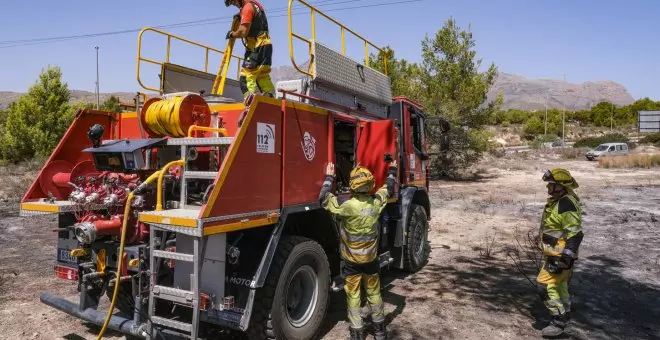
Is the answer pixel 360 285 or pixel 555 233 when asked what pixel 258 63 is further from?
pixel 555 233

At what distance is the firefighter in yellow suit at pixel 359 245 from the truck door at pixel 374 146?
103 cm

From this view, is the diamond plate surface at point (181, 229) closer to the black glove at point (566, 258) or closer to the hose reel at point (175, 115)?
the hose reel at point (175, 115)

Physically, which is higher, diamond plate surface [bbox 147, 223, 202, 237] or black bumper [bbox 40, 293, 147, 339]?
diamond plate surface [bbox 147, 223, 202, 237]

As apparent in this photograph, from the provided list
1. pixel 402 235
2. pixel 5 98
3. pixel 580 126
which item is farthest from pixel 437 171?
pixel 5 98

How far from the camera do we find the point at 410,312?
543cm

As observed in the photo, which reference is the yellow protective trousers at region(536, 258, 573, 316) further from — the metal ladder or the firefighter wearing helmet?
the metal ladder

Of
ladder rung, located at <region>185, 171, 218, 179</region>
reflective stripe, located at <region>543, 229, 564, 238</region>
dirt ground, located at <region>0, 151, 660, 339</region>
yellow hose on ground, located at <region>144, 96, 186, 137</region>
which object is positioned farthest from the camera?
dirt ground, located at <region>0, 151, 660, 339</region>

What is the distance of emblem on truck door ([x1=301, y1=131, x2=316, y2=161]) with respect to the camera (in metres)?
4.53

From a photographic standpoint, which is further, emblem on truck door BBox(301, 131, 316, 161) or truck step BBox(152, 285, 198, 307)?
emblem on truck door BBox(301, 131, 316, 161)

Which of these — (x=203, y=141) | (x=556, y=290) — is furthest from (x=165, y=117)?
(x=556, y=290)

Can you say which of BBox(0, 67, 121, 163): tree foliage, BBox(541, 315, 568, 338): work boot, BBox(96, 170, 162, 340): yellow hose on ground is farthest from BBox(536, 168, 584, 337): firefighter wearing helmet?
BBox(0, 67, 121, 163): tree foliage

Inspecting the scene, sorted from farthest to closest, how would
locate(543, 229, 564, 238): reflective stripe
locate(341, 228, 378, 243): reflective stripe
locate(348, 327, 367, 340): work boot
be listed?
1. locate(543, 229, 564, 238): reflective stripe
2. locate(341, 228, 378, 243): reflective stripe
3. locate(348, 327, 367, 340): work boot

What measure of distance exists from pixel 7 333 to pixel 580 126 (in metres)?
81.8

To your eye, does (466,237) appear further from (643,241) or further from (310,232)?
(310,232)
